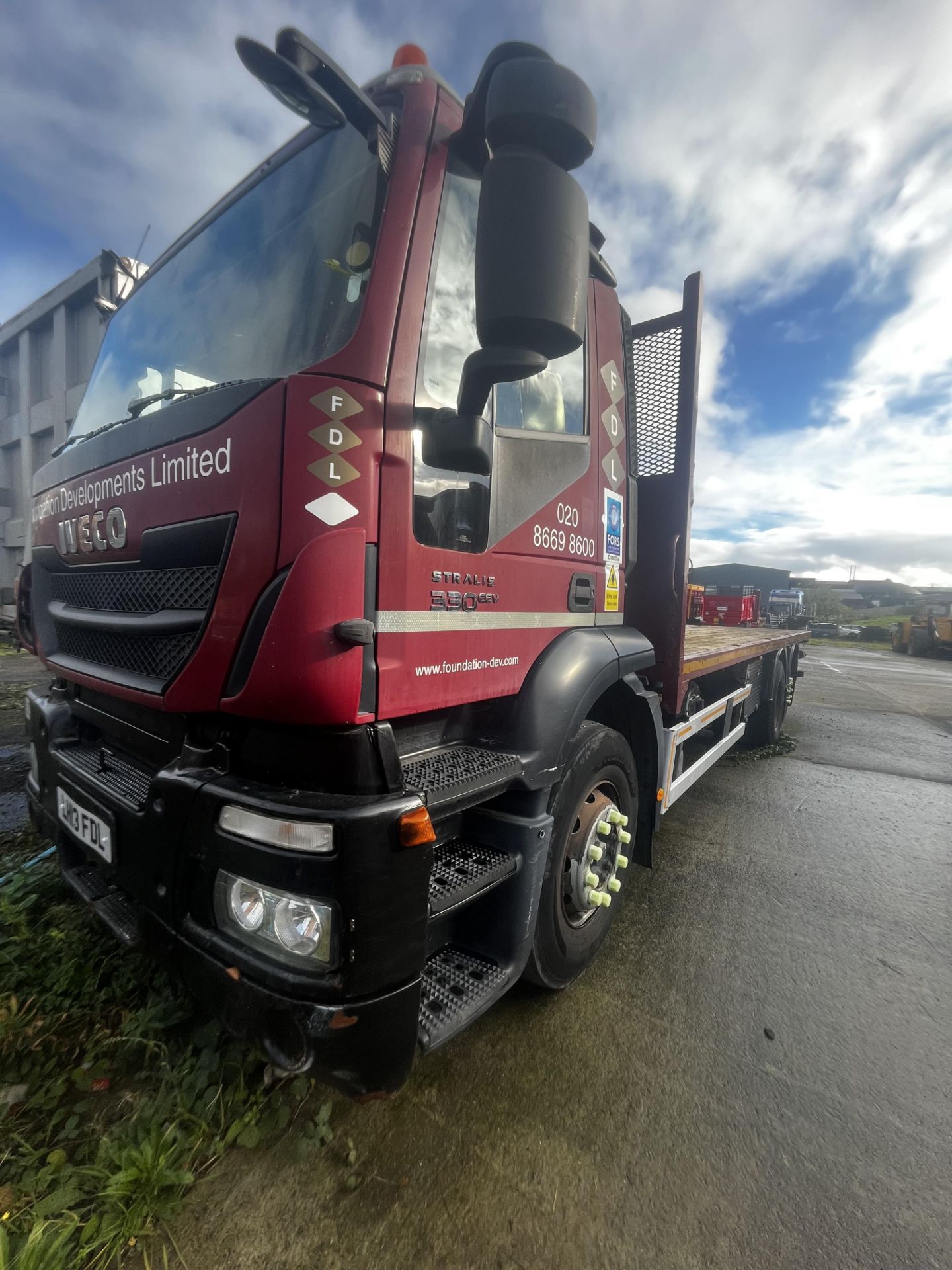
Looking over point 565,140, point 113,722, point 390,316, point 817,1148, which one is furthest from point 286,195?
point 817,1148

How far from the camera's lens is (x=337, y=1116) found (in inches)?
67.5

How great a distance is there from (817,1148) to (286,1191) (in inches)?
57.9

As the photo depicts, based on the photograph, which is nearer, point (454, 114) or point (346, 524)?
point (346, 524)

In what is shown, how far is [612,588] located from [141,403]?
189 cm

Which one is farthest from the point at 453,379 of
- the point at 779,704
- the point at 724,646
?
the point at 779,704

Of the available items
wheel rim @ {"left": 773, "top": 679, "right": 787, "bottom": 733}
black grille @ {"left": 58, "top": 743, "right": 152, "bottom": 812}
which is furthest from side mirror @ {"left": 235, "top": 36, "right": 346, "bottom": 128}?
wheel rim @ {"left": 773, "top": 679, "right": 787, "bottom": 733}

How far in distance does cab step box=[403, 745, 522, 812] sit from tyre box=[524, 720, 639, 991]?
0.35m

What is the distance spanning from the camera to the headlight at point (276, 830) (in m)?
1.24

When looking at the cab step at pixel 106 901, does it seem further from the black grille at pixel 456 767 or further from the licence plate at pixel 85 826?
the black grille at pixel 456 767

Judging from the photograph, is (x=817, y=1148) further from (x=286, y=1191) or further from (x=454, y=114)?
Result: (x=454, y=114)

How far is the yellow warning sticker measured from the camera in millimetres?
2533

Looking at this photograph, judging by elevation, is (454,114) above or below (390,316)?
above

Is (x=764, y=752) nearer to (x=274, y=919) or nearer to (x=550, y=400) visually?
(x=550, y=400)

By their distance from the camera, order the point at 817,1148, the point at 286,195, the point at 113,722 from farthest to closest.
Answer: the point at 113,722
the point at 286,195
the point at 817,1148
